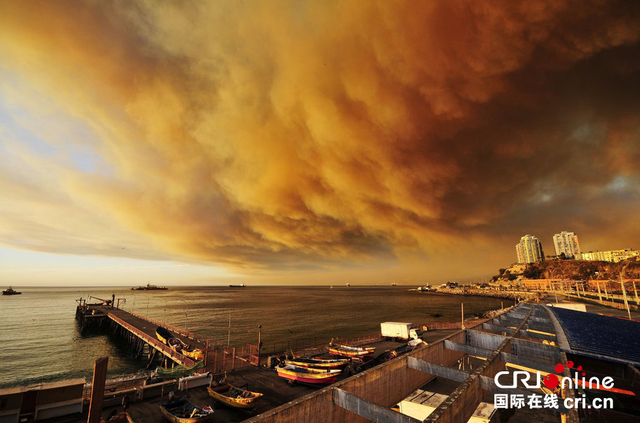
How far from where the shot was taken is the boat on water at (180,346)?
38.2 m

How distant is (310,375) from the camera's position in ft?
96.0

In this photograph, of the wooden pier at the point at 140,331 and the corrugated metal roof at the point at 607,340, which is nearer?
the corrugated metal roof at the point at 607,340

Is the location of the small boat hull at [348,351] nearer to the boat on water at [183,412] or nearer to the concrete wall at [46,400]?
the boat on water at [183,412]

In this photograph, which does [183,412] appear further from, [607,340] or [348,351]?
[607,340]

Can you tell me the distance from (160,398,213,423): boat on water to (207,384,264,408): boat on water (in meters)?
1.99

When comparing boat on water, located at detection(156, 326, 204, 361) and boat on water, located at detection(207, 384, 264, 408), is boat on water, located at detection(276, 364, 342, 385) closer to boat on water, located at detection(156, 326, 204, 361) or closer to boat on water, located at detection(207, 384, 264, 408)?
boat on water, located at detection(207, 384, 264, 408)

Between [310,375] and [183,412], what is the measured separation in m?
12.5

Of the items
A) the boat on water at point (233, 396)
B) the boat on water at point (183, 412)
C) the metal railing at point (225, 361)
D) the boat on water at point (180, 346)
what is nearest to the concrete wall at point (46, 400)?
the boat on water at point (183, 412)

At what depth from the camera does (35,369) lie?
149 ft

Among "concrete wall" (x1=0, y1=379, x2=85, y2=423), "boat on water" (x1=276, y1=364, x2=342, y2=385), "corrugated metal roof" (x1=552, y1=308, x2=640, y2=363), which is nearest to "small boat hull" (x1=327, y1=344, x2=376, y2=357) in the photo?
"boat on water" (x1=276, y1=364, x2=342, y2=385)

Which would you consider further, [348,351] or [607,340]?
[348,351]

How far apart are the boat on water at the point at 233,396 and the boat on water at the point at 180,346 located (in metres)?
12.8

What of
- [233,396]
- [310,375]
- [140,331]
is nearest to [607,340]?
[310,375]

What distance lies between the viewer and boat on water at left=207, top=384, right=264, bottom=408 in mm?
23766
